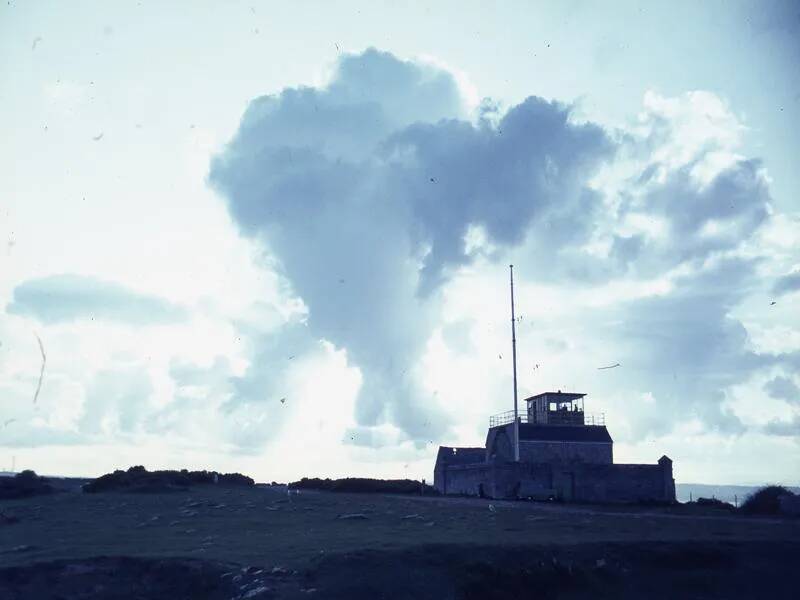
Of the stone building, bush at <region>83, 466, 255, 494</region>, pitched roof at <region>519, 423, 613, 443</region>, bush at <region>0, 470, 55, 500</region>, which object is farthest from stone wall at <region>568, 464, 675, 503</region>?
bush at <region>0, 470, 55, 500</region>

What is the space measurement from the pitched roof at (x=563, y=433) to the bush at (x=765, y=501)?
2109 centimetres

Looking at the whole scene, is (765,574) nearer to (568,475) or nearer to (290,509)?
(290,509)

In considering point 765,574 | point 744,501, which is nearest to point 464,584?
point 765,574

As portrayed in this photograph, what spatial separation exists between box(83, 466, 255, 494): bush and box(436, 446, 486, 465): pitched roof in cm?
1915

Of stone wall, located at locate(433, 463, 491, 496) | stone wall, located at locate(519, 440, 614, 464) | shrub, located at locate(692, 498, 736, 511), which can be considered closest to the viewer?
shrub, located at locate(692, 498, 736, 511)

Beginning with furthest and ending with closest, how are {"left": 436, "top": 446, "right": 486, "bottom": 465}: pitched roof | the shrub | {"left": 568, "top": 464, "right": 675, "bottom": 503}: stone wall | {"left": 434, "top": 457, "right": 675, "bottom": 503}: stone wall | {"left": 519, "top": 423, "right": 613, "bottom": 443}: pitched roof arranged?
{"left": 436, "top": 446, "right": 486, "bottom": 465}: pitched roof
{"left": 519, "top": 423, "right": 613, "bottom": 443}: pitched roof
{"left": 568, "top": 464, "right": 675, "bottom": 503}: stone wall
{"left": 434, "top": 457, "right": 675, "bottom": 503}: stone wall
the shrub

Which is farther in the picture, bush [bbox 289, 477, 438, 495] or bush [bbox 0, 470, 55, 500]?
bush [bbox 289, 477, 438, 495]

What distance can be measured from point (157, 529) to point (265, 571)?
498 inches

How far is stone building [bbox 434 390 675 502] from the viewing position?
5844cm

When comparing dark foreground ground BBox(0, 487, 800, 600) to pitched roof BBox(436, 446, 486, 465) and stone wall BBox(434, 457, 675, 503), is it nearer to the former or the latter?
stone wall BBox(434, 457, 675, 503)

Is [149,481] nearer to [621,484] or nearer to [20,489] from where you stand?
[20,489]

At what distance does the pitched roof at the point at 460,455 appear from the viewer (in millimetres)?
78681

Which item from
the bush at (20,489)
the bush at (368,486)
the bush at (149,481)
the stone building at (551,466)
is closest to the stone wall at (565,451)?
the stone building at (551,466)

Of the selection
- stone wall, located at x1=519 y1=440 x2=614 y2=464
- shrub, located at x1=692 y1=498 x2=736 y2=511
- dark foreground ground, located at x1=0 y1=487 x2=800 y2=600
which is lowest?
dark foreground ground, located at x1=0 y1=487 x2=800 y2=600
